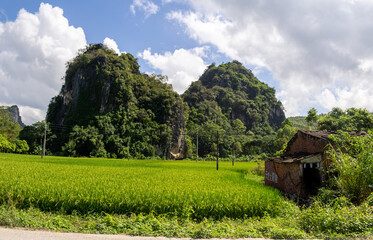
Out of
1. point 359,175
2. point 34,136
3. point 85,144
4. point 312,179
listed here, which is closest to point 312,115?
point 312,179

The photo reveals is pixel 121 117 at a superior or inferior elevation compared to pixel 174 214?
superior

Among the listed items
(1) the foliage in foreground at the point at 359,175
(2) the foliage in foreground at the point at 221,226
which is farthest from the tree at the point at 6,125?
(1) the foliage in foreground at the point at 359,175

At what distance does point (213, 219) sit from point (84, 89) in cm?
4351

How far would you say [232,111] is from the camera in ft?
249

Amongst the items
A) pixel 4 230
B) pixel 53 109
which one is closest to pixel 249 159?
pixel 53 109

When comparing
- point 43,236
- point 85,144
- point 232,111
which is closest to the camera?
point 43,236

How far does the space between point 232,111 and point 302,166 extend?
2629 inches

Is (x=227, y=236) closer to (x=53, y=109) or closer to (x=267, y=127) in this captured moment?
(x=53, y=109)

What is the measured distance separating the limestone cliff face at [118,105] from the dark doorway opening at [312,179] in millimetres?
33767

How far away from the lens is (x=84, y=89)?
44344 millimetres

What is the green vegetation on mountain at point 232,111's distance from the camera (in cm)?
5603

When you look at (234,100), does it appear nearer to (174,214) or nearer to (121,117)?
(121,117)

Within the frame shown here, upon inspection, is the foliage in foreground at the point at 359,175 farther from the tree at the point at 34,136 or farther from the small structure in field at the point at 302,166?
the tree at the point at 34,136

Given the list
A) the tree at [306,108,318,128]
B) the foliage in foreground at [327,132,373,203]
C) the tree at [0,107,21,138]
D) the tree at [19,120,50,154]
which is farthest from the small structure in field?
the tree at [0,107,21,138]
